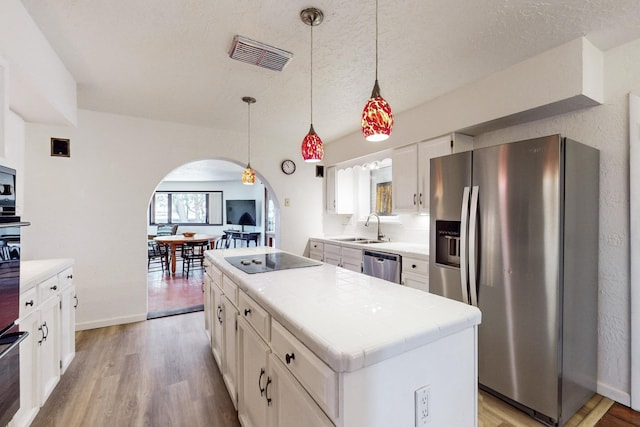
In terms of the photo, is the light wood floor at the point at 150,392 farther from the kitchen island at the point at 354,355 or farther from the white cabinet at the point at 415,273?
the white cabinet at the point at 415,273

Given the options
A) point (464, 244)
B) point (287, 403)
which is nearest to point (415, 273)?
point (464, 244)

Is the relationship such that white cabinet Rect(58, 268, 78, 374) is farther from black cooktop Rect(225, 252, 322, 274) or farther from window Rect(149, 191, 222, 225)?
window Rect(149, 191, 222, 225)

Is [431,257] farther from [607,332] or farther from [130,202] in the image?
[130,202]

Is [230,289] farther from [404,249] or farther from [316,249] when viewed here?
[316,249]

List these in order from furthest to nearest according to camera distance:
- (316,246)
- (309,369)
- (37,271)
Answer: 1. (316,246)
2. (37,271)
3. (309,369)

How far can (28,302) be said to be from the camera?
1.65 meters

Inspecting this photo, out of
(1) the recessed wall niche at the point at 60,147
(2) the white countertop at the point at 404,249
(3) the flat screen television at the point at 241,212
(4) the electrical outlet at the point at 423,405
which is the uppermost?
(1) the recessed wall niche at the point at 60,147

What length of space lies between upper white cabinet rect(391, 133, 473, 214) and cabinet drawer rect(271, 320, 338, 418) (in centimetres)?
232

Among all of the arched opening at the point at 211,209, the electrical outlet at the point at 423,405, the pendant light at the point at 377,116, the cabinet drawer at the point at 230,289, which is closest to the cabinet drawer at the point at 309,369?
the electrical outlet at the point at 423,405

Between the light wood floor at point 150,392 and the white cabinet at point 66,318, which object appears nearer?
the light wood floor at point 150,392

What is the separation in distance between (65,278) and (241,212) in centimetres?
649

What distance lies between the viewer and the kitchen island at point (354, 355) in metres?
0.83

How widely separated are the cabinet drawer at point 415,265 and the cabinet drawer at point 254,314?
1714 millimetres

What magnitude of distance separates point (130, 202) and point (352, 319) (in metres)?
3.33
